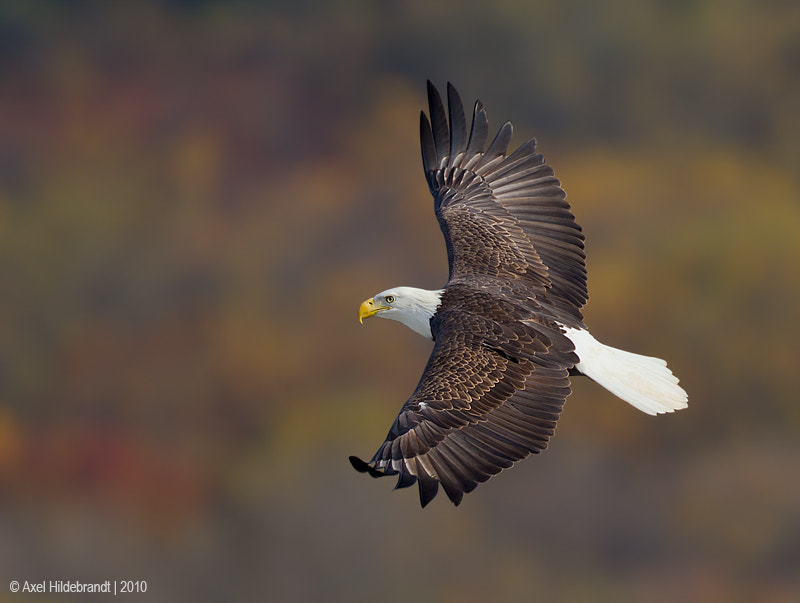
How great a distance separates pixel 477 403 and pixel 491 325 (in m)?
1.06

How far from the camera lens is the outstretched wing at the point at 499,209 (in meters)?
11.3

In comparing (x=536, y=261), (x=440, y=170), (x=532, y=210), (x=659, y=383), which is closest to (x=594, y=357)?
(x=659, y=383)

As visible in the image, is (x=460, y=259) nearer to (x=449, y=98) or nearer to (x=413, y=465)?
(x=449, y=98)

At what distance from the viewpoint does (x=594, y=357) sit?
34.2 feet

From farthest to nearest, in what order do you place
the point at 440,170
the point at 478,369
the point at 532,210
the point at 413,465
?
1. the point at 440,170
2. the point at 532,210
3. the point at 478,369
4. the point at 413,465

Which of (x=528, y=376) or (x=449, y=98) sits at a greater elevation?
(x=449, y=98)

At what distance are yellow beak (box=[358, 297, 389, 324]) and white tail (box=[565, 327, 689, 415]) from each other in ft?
6.78

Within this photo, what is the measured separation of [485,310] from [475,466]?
6.51 feet

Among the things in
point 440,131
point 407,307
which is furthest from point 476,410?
point 440,131

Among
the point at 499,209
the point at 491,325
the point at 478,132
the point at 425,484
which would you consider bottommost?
the point at 425,484

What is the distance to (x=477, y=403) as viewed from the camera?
30.2 ft

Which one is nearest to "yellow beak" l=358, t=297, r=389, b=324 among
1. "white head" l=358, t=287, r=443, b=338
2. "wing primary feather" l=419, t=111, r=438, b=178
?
"white head" l=358, t=287, r=443, b=338

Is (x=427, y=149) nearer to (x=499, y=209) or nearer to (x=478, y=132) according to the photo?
(x=478, y=132)

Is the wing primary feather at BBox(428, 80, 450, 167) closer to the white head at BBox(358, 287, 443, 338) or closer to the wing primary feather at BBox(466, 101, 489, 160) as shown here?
the wing primary feather at BBox(466, 101, 489, 160)
